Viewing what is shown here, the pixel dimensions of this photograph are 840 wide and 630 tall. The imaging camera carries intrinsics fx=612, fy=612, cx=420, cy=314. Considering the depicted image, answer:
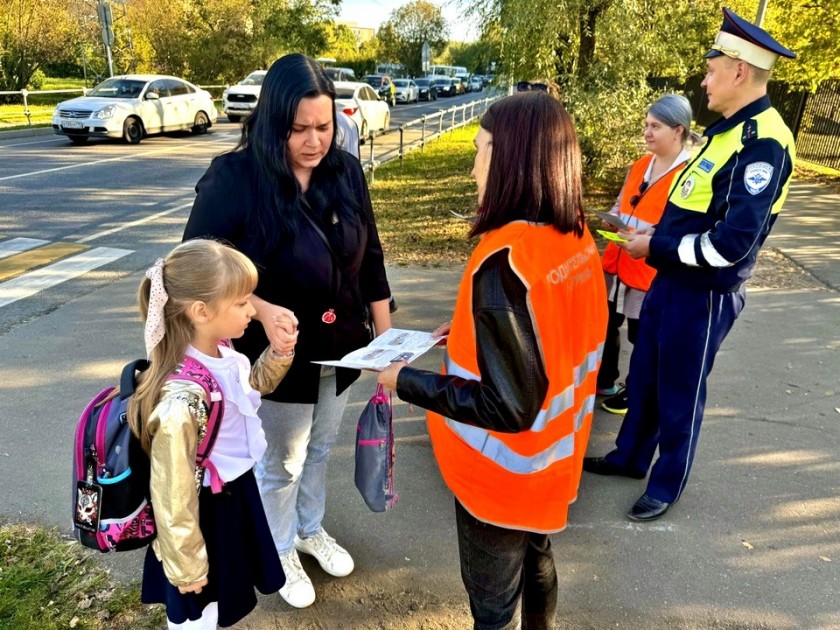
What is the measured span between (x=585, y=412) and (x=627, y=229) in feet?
5.31

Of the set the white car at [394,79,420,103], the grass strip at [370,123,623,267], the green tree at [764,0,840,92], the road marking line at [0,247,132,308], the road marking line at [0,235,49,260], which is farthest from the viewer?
the white car at [394,79,420,103]

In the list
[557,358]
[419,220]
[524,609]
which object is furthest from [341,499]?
[419,220]

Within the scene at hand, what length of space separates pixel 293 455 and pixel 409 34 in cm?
6080

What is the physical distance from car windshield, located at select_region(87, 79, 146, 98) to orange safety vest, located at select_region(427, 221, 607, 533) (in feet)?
57.0

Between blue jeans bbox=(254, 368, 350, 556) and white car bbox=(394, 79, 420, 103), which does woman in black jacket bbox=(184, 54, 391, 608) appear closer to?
blue jeans bbox=(254, 368, 350, 556)

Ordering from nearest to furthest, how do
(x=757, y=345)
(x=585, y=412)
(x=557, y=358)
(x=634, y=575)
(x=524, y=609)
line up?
(x=557, y=358), (x=585, y=412), (x=524, y=609), (x=634, y=575), (x=757, y=345)

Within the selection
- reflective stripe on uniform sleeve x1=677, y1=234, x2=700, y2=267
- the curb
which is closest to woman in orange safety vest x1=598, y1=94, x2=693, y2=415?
reflective stripe on uniform sleeve x1=677, y1=234, x2=700, y2=267

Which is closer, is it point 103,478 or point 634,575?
point 103,478

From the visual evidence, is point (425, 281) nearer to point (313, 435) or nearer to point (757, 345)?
point (757, 345)

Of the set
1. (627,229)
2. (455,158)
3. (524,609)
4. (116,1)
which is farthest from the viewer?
(116,1)

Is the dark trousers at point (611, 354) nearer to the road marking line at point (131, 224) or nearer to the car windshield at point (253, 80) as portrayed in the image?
the road marking line at point (131, 224)

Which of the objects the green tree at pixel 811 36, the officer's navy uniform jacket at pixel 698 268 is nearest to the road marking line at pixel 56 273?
the officer's navy uniform jacket at pixel 698 268

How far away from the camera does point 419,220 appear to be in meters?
9.07

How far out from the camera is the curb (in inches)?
619
